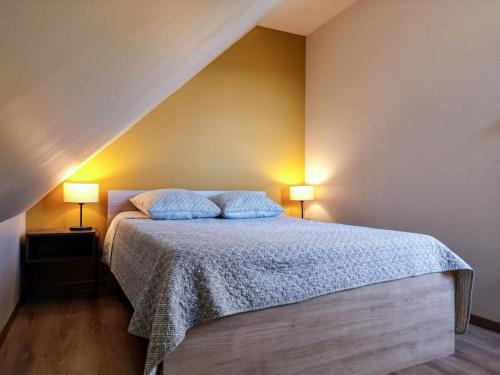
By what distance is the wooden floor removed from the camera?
1695 millimetres

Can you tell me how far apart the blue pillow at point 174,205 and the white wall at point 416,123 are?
1.44 m

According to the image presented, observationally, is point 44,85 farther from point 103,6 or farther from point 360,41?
point 360,41

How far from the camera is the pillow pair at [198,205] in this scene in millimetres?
2729

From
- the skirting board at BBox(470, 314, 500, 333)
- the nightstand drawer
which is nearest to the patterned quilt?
the skirting board at BBox(470, 314, 500, 333)

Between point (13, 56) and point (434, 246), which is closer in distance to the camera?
point (13, 56)

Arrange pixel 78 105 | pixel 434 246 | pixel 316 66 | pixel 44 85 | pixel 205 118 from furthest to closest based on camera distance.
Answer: pixel 316 66
pixel 205 118
pixel 434 246
pixel 78 105
pixel 44 85

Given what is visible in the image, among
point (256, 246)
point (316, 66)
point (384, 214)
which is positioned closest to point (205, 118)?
point (316, 66)

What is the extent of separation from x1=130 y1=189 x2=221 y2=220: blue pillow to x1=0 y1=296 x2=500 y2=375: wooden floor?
2.46ft

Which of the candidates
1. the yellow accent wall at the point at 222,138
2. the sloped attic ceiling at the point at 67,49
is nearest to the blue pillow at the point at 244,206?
the yellow accent wall at the point at 222,138

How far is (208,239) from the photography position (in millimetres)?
1687

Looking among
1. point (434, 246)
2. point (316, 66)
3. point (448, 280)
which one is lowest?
point (448, 280)

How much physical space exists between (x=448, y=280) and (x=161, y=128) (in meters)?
2.66

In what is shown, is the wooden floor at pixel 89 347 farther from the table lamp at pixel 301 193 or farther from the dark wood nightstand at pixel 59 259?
the table lamp at pixel 301 193

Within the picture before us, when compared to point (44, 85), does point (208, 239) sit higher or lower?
lower
